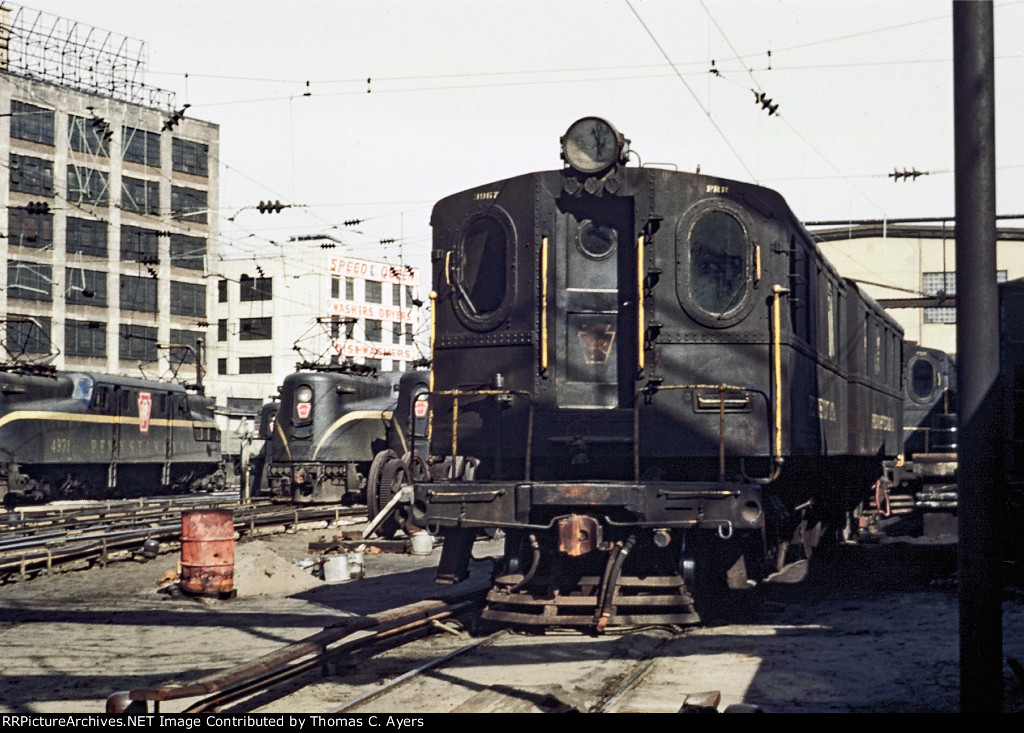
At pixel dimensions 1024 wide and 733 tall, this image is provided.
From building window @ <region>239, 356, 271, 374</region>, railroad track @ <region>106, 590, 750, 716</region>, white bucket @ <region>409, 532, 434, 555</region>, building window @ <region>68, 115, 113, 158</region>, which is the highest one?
building window @ <region>68, 115, 113, 158</region>

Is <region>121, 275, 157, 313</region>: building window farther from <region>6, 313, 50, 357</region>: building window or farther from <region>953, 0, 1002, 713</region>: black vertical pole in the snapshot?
<region>953, 0, 1002, 713</region>: black vertical pole

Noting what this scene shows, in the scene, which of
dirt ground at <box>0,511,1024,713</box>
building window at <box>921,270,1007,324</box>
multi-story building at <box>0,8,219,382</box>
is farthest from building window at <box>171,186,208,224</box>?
dirt ground at <box>0,511,1024,713</box>

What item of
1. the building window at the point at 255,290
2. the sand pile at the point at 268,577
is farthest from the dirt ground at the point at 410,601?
the building window at the point at 255,290

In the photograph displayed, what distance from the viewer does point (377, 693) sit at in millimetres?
7707

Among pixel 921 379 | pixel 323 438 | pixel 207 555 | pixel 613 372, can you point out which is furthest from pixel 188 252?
pixel 613 372

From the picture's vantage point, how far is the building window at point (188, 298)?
65062 mm

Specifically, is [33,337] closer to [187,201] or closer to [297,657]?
[187,201]

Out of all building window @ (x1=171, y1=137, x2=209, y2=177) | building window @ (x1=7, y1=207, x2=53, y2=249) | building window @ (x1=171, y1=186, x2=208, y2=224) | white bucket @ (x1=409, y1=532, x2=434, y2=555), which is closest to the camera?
white bucket @ (x1=409, y1=532, x2=434, y2=555)

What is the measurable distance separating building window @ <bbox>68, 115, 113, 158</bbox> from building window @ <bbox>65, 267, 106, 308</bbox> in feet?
20.3

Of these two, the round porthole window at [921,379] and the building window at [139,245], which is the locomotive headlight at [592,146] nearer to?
the round porthole window at [921,379]

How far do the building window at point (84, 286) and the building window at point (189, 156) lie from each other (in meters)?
7.83

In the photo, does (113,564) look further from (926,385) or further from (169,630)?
(926,385)

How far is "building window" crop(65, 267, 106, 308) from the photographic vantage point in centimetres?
5997

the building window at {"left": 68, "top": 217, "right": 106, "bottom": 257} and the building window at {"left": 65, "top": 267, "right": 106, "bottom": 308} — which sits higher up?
the building window at {"left": 68, "top": 217, "right": 106, "bottom": 257}
